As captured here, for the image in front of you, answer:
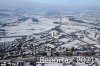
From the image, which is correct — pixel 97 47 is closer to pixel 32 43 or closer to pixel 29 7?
A: pixel 32 43

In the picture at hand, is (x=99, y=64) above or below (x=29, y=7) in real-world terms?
below

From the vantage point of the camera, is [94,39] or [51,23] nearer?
[94,39]

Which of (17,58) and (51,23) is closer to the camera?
(17,58)

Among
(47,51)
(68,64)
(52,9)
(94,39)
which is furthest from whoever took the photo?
(52,9)

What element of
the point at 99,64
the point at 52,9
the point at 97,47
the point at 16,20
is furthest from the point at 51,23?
the point at 99,64

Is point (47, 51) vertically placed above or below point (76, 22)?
below

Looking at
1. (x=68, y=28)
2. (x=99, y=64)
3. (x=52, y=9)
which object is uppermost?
(x=52, y=9)

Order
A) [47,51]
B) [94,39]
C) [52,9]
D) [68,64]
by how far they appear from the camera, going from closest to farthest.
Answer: [68,64] → [47,51] → [94,39] → [52,9]

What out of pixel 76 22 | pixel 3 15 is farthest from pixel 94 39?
pixel 3 15

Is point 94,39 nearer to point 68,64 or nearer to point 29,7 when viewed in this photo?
Answer: point 68,64
